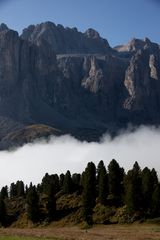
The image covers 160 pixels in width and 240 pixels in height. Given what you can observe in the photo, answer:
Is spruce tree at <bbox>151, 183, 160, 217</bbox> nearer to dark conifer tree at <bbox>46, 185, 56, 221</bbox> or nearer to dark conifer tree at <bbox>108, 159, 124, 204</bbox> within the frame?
dark conifer tree at <bbox>108, 159, 124, 204</bbox>

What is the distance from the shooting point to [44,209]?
132625mm

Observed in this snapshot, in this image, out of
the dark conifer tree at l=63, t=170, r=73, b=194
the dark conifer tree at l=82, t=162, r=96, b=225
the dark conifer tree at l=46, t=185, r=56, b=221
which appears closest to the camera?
the dark conifer tree at l=82, t=162, r=96, b=225

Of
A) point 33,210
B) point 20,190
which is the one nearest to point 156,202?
point 33,210

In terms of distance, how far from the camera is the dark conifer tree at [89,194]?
378 feet

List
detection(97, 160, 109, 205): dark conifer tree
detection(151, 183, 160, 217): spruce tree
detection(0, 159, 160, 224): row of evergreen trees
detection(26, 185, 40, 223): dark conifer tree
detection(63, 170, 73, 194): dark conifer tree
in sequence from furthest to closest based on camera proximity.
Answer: detection(63, 170, 73, 194): dark conifer tree, detection(26, 185, 40, 223): dark conifer tree, detection(97, 160, 109, 205): dark conifer tree, detection(0, 159, 160, 224): row of evergreen trees, detection(151, 183, 160, 217): spruce tree

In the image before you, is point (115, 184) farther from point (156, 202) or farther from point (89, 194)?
point (156, 202)

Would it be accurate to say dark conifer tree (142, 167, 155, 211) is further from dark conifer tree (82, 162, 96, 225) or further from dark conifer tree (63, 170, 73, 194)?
dark conifer tree (63, 170, 73, 194)

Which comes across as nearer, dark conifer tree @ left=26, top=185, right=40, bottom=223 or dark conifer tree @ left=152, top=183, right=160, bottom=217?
A: dark conifer tree @ left=152, top=183, right=160, bottom=217

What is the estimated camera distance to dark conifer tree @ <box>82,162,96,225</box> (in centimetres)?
11530

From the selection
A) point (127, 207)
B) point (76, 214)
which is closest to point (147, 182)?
point (127, 207)

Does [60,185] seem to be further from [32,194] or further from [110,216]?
[110,216]

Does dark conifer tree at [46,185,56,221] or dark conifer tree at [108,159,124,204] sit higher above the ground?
dark conifer tree at [108,159,124,204]

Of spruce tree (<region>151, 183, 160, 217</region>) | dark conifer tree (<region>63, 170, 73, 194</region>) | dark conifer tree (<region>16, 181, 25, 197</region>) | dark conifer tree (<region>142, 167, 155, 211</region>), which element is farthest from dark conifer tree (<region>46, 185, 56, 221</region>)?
dark conifer tree (<region>16, 181, 25, 197</region>)

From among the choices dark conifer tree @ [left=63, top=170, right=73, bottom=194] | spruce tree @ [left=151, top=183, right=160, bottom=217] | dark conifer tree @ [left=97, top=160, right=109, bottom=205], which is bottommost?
spruce tree @ [left=151, top=183, right=160, bottom=217]
